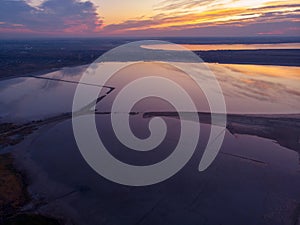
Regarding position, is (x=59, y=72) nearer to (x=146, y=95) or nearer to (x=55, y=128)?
(x=146, y=95)

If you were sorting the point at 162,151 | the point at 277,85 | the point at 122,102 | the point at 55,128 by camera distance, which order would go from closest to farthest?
the point at 162,151, the point at 55,128, the point at 122,102, the point at 277,85

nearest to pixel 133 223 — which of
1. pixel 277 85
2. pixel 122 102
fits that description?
pixel 122 102

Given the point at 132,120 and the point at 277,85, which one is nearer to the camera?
the point at 132,120

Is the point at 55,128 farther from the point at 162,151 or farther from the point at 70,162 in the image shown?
the point at 162,151

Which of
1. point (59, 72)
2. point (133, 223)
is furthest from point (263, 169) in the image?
point (59, 72)

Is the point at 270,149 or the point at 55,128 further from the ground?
the point at 55,128

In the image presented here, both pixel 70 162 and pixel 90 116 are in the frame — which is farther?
pixel 90 116

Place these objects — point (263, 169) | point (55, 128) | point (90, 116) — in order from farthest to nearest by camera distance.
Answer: point (90, 116) → point (55, 128) → point (263, 169)

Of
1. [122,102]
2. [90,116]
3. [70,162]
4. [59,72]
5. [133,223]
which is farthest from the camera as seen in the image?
[59,72]

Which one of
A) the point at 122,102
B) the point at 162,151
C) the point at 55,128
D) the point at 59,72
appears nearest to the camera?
the point at 162,151
